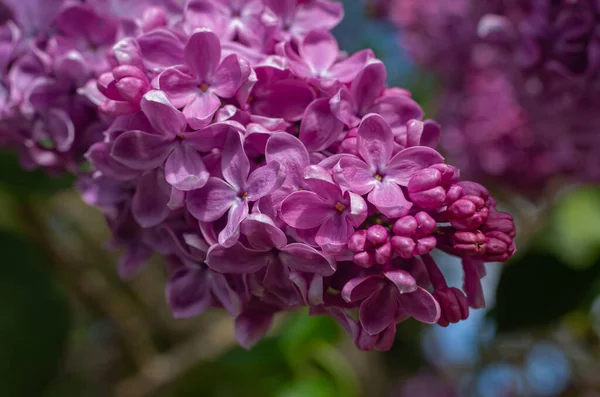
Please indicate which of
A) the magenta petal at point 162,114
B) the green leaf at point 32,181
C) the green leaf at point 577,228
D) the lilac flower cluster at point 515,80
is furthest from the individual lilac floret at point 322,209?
the green leaf at point 577,228

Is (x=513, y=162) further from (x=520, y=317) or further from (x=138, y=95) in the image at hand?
(x=138, y=95)

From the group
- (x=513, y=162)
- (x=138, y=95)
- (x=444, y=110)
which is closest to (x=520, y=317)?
(x=513, y=162)

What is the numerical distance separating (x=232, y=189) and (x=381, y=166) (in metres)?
0.11

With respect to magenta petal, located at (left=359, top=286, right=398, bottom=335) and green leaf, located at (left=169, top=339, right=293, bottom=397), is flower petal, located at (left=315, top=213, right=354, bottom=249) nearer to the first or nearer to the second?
magenta petal, located at (left=359, top=286, right=398, bottom=335)

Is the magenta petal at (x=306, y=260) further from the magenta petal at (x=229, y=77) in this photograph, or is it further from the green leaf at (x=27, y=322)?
the green leaf at (x=27, y=322)

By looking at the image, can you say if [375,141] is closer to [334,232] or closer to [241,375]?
[334,232]

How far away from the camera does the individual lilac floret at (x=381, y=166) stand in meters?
0.46

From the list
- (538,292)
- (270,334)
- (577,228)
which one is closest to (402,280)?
(538,292)

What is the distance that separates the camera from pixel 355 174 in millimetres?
473

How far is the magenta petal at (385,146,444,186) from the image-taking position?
18.8 inches

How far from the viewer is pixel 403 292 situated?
0.45 m

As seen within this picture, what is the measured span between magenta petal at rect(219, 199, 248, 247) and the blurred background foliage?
509 millimetres

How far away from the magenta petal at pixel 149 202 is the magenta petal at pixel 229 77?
85 millimetres

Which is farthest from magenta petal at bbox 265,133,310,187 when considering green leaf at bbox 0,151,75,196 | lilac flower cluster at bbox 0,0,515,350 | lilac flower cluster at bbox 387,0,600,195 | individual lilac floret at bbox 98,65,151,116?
green leaf at bbox 0,151,75,196
